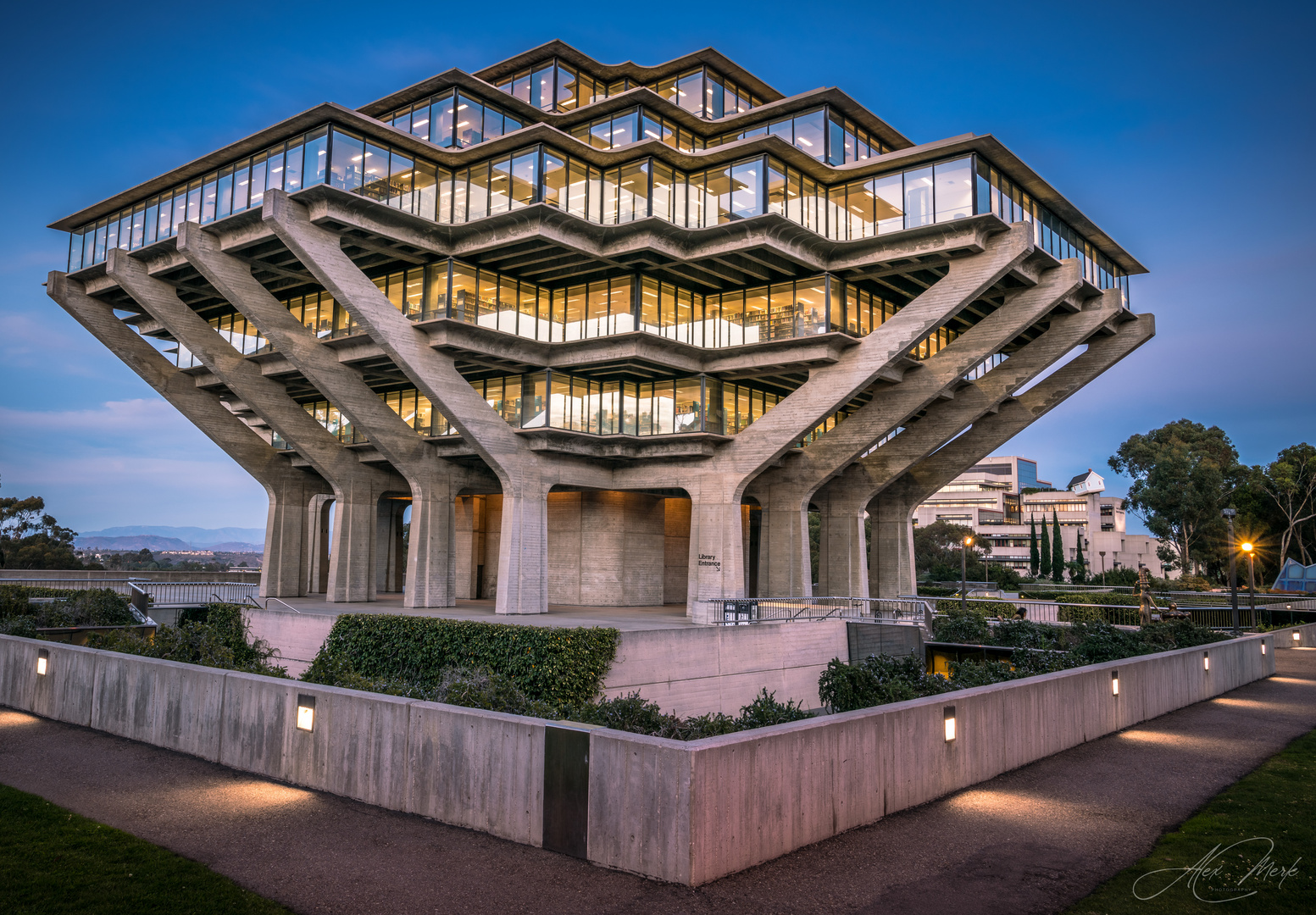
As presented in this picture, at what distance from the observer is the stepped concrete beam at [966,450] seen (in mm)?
43000

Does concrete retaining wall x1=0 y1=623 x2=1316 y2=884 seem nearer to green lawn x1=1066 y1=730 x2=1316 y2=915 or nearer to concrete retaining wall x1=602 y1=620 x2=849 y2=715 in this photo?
green lawn x1=1066 y1=730 x2=1316 y2=915

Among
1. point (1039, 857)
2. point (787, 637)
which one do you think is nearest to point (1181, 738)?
point (1039, 857)

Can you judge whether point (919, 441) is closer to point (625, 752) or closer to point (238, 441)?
point (238, 441)

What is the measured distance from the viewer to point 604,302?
121 feet

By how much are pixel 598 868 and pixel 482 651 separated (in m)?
18.3

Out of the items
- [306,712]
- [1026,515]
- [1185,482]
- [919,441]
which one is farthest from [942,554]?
[306,712]

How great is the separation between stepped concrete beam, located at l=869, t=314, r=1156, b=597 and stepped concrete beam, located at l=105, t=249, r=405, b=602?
24874 mm

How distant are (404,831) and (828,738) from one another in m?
4.44

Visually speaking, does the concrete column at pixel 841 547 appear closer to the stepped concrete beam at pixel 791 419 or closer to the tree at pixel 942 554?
the stepped concrete beam at pixel 791 419

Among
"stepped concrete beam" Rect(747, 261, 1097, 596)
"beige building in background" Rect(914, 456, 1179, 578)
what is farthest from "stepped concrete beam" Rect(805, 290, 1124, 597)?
"beige building in background" Rect(914, 456, 1179, 578)

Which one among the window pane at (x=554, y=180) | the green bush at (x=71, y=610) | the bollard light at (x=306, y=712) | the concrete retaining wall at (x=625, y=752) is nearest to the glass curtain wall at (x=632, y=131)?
the window pane at (x=554, y=180)

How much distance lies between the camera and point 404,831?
375 inches

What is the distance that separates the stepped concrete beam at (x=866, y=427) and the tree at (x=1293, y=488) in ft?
142

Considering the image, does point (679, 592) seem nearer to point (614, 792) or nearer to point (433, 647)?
point (433, 647)
